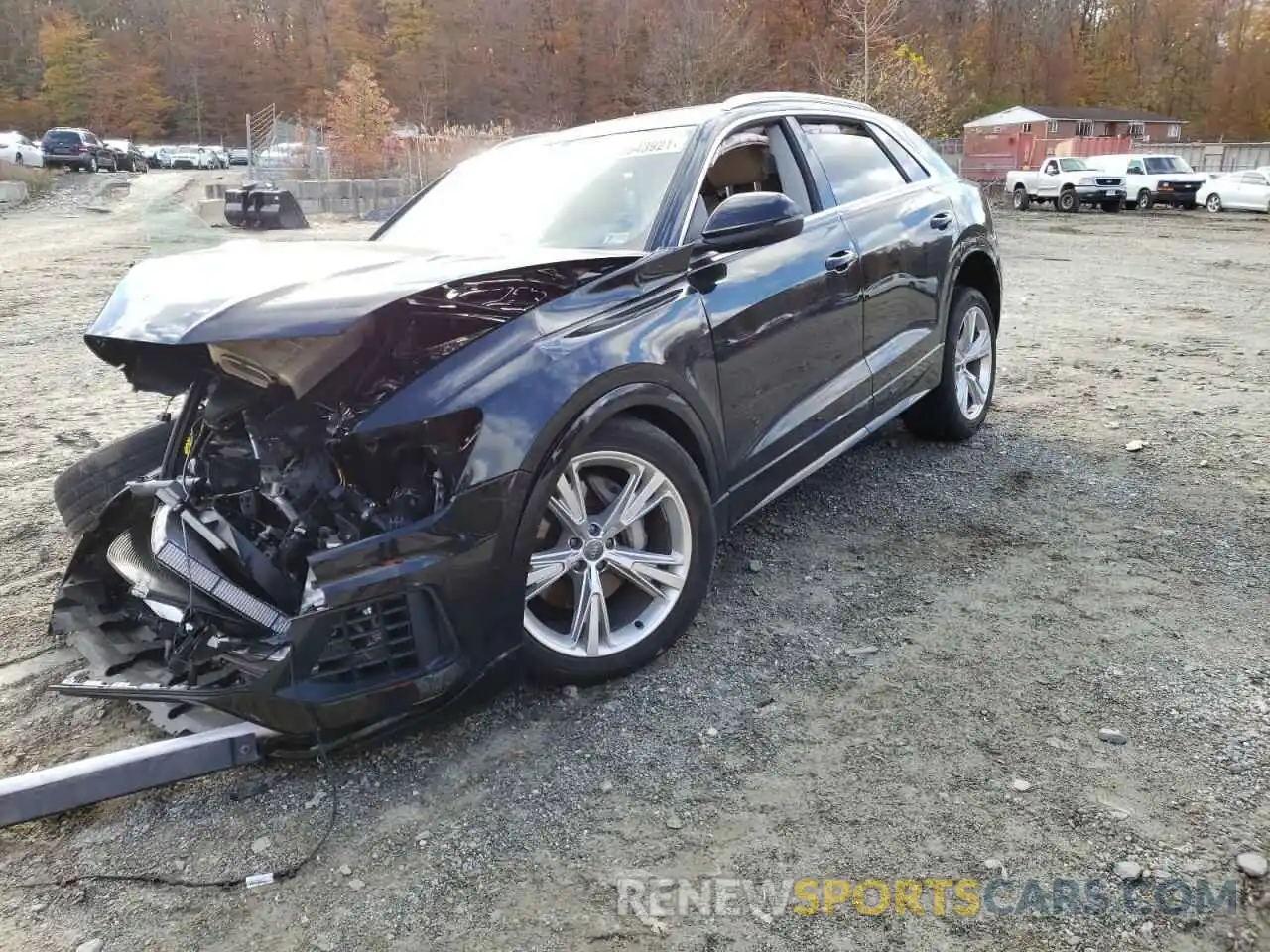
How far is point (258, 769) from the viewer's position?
2.64m

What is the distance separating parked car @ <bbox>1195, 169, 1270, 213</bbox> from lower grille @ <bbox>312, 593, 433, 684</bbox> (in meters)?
30.5

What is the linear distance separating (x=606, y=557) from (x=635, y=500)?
0.66 feet

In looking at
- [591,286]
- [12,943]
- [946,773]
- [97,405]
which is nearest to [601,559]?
[591,286]

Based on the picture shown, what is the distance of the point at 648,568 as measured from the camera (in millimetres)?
2980

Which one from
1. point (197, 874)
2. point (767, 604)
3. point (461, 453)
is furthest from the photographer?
point (767, 604)

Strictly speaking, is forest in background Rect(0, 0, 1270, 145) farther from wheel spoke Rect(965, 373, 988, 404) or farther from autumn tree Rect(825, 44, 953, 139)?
wheel spoke Rect(965, 373, 988, 404)

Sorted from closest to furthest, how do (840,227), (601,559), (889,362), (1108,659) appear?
(601,559) < (1108,659) < (840,227) < (889,362)

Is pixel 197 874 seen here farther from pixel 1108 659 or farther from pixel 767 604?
pixel 1108 659

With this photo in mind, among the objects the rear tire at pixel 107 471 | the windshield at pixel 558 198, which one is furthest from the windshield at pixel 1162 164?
the rear tire at pixel 107 471

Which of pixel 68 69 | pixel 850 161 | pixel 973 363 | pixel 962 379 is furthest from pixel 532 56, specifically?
pixel 850 161

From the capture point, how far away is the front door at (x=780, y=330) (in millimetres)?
3279

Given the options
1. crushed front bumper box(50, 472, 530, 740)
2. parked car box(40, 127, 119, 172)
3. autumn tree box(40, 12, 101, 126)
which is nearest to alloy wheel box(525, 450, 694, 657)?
crushed front bumper box(50, 472, 530, 740)

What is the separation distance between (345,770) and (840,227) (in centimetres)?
283

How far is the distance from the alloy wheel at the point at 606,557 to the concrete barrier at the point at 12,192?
27.8m
